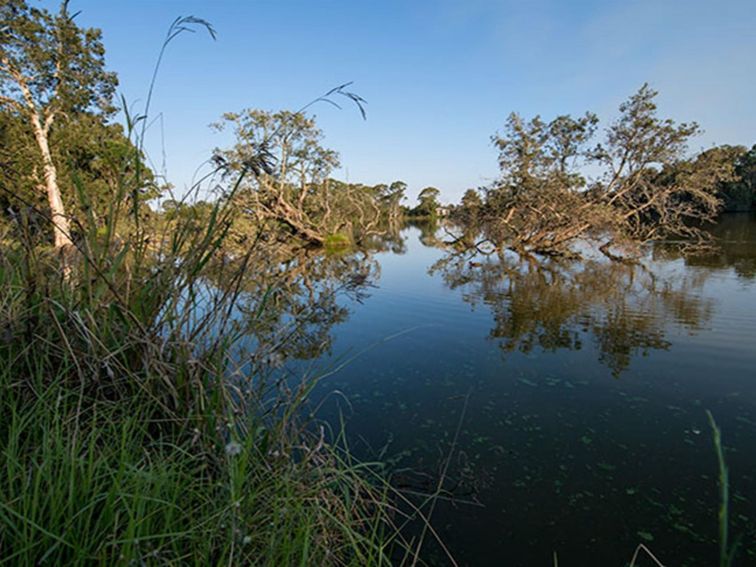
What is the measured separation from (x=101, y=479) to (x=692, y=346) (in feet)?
24.7

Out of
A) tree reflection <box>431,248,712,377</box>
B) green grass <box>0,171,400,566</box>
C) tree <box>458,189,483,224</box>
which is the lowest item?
tree reflection <box>431,248,712,377</box>

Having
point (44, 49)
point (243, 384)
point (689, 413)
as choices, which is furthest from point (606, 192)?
point (44, 49)

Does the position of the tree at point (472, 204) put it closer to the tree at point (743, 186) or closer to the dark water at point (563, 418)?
the dark water at point (563, 418)

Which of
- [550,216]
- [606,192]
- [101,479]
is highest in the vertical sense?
[606,192]

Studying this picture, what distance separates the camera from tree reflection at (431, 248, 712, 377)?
20.4 feet

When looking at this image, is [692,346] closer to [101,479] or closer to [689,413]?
[689,413]

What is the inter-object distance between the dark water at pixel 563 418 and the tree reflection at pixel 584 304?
0.20 ft

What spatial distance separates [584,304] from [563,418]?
5.74 metres

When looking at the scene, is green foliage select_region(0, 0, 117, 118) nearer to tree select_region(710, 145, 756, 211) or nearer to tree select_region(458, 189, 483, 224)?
tree select_region(458, 189, 483, 224)

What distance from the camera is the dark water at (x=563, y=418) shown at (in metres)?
2.54

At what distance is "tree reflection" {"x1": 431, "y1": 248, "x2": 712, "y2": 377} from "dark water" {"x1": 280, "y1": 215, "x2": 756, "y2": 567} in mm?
62

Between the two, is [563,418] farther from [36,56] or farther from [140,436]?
[36,56]

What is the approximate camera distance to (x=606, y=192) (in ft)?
54.2

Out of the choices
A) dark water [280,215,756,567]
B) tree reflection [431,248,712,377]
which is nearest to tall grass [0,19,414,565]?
dark water [280,215,756,567]
